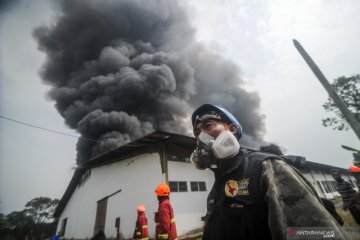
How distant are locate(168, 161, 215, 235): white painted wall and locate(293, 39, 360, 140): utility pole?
4.94m

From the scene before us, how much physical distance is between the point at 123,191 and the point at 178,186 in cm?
293

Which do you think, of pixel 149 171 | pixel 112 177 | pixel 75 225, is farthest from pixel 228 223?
pixel 75 225

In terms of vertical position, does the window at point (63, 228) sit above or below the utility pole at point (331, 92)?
below

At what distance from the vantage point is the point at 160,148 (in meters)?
8.38

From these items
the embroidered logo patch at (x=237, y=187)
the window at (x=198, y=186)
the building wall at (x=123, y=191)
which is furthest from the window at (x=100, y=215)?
the embroidered logo patch at (x=237, y=187)

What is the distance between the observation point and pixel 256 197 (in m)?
0.99

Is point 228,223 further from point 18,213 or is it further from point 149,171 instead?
point 18,213

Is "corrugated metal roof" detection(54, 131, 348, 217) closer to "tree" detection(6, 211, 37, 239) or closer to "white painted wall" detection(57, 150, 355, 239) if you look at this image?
"white painted wall" detection(57, 150, 355, 239)

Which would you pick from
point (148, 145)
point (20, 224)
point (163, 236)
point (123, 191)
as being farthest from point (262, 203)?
point (20, 224)

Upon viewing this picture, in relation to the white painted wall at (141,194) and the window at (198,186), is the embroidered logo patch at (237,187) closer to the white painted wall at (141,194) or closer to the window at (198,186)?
the white painted wall at (141,194)

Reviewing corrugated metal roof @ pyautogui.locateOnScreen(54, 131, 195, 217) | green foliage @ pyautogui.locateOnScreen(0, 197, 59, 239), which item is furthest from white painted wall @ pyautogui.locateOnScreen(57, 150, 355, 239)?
green foliage @ pyautogui.locateOnScreen(0, 197, 59, 239)

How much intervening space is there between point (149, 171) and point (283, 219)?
795 cm

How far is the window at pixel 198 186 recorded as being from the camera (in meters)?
8.59

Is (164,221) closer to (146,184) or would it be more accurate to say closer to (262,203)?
(262,203)
